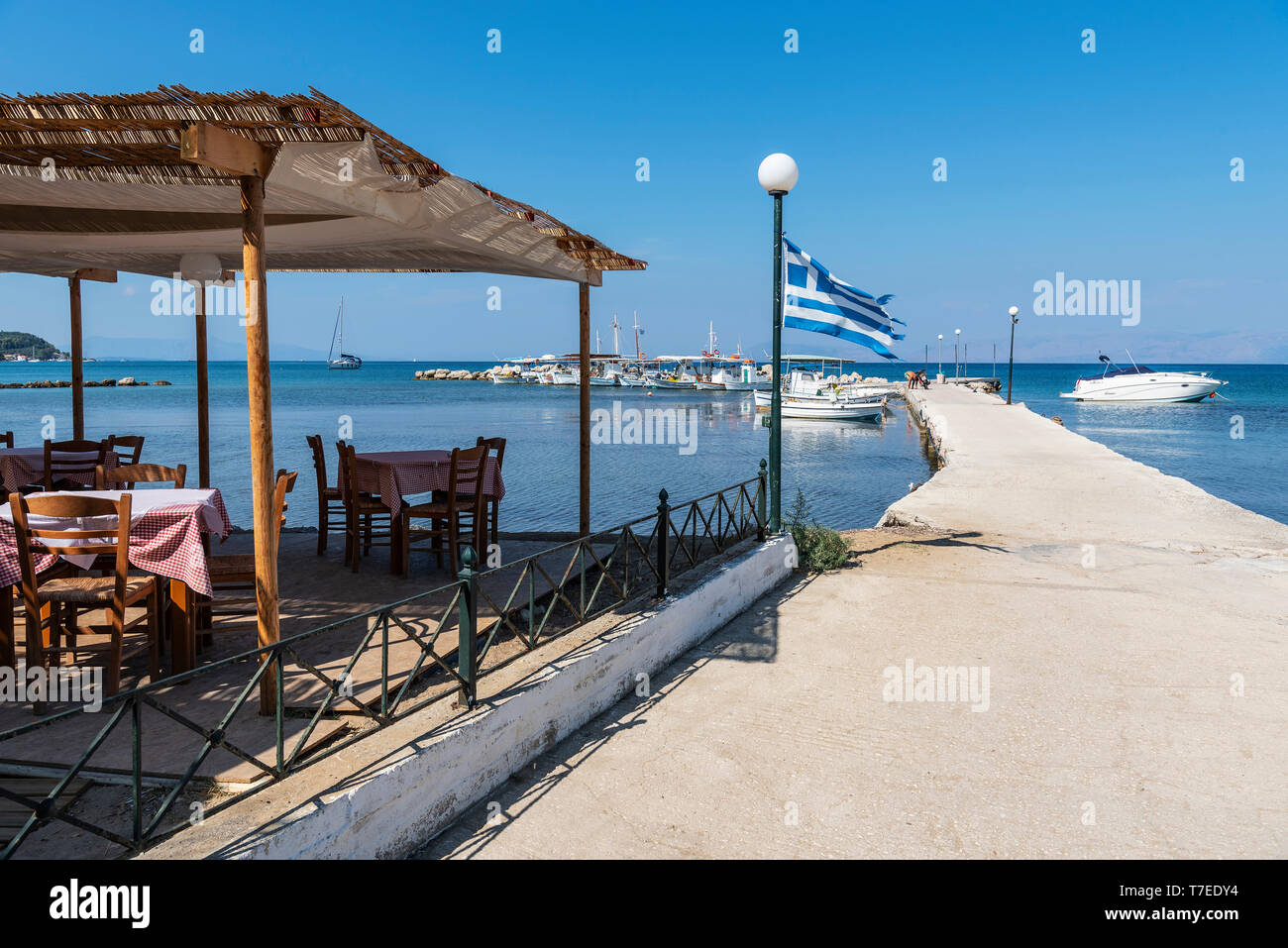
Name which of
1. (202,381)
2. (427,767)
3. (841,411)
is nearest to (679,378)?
(841,411)

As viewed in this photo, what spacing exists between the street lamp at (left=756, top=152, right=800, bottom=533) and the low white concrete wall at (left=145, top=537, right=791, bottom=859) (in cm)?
293

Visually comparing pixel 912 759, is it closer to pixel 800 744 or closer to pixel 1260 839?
pixel 800 744

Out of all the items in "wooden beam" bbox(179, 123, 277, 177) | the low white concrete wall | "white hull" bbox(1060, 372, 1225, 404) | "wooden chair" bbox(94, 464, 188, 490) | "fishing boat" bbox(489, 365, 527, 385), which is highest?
"fishing boat" bbox(489, 365, 527, 385)

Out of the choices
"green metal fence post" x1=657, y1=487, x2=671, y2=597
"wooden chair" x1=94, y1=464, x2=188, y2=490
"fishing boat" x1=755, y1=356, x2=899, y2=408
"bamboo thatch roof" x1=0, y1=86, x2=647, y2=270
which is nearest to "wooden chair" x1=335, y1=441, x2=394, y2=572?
"wooden chair" x1=94, y1=464, x2=188, y2=490

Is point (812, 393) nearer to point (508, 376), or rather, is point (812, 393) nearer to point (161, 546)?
point (161, 546)

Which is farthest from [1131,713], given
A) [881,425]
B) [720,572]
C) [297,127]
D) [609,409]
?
[609,409]

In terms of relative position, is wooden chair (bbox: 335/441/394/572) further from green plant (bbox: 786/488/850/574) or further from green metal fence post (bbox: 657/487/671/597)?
green plant (bbox: 786/488/850/574)

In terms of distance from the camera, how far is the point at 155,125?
366cm

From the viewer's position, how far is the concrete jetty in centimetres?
394

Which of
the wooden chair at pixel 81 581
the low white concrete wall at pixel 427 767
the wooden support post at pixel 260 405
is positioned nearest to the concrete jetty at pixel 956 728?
the low white concrete wall at pixel 427 767

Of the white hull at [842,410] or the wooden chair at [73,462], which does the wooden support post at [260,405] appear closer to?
the wooden chair at [73,462]

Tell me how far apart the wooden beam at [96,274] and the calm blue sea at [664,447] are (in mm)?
5542

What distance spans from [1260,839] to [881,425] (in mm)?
37263

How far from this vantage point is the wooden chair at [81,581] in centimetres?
428
